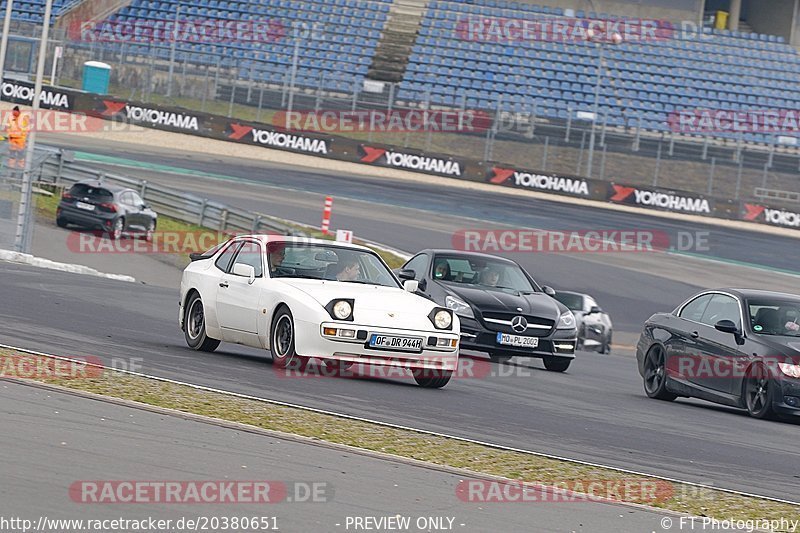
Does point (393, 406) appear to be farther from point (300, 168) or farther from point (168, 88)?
point (168, 88)

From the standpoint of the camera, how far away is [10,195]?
24.3 m

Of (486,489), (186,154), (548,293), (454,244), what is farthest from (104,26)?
(486,489)

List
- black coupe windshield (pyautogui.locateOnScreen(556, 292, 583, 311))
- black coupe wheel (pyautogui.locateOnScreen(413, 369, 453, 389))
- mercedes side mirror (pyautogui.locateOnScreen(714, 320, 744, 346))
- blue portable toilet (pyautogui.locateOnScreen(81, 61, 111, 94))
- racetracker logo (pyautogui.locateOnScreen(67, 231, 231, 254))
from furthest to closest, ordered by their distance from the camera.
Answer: blue portable toilet (pyautogui.locateOnScreen(81, 61, 111, 94)) < racetracker logo (pyautogui.locateOnScreen(67, 231, 231, 254)) < black coupe windshield (pyautogui.locateOnScreen(556, 292, 583, 311)) < mercedes side mirror (pyautogui.locateOnScreen(714, 320, 744, 346)) < black coupe wheel (pyautogui.locateOnScreen(413, 369, 453, 389))

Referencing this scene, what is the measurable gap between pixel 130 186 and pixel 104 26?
23149 mm

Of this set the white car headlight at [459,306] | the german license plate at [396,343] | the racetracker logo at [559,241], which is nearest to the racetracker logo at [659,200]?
the racetracker logo at [559,241]

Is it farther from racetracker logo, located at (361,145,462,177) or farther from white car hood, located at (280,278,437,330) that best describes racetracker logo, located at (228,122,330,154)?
white car hood, located at (280,278,437,330)

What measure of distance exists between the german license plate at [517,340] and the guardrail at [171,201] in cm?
1446

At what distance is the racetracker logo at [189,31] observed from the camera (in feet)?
171

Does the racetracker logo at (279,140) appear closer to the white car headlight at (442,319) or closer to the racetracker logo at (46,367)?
the white car headlight at (442,319)

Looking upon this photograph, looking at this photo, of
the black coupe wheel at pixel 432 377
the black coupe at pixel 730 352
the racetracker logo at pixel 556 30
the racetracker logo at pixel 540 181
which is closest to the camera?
the black coupe wheel at pixel 432 377

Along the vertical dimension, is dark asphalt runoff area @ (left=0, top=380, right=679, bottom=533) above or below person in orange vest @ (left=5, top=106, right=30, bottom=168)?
below

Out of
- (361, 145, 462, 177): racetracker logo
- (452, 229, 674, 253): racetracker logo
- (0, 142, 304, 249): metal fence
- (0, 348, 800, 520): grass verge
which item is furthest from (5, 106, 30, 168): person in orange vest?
(361, 145, 462, 177): racetracker logo

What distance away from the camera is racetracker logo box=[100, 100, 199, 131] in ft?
154

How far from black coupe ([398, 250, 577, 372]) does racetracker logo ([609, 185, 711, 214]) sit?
91.7 feet
